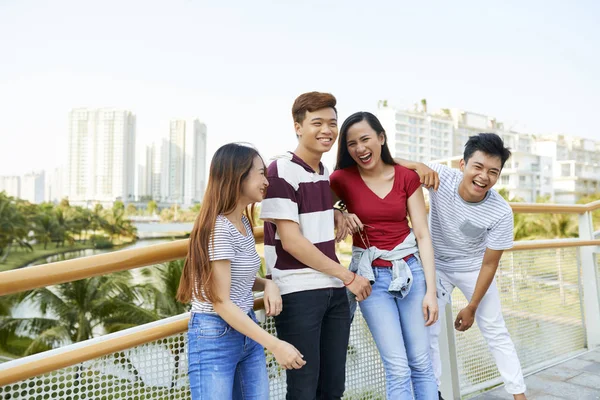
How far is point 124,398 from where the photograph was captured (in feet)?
5.28

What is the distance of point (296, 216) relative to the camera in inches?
70.9

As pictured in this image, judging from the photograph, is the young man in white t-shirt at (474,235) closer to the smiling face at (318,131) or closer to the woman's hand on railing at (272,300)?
the smiling face at (318,131)

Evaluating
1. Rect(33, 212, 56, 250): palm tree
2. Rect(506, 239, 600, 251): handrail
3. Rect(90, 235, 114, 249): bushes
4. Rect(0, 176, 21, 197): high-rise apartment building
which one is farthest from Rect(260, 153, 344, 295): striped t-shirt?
Rect(0, 176, 21, 197): high-rise apartment building

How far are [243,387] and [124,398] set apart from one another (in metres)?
0.38

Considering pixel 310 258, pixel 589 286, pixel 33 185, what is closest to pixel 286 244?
pixel 310 258

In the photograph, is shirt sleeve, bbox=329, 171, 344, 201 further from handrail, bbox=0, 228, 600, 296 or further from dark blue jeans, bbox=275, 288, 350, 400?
handrail, bbox=0, 228, 600, 296

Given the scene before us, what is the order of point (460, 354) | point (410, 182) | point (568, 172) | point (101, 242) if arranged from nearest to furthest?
point (410, 182), point (460, 354), point (101, 242), point (568, 172)

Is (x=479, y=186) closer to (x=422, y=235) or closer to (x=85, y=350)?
(x=422, y=235)

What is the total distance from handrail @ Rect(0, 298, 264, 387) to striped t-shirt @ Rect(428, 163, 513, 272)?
1391mm

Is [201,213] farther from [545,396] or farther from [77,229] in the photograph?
[77,229]

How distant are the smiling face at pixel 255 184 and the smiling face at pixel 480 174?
113 centimetres

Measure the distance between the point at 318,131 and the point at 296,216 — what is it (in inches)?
14.4

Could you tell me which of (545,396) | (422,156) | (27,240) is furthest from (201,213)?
(422,156)

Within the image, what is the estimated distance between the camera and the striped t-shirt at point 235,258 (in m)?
1.56
